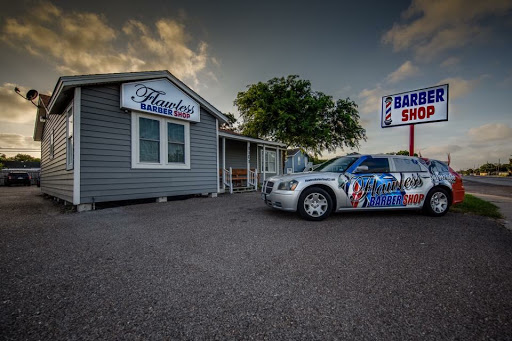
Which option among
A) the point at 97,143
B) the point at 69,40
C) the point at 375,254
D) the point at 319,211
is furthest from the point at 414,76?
the point at 69,40

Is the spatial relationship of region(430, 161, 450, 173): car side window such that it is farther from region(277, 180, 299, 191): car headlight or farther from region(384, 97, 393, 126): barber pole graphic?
region(384, 97, 393, 126): barber pole graphic

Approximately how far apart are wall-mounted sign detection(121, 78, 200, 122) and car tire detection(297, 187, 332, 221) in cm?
586

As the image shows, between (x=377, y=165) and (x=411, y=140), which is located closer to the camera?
(x=377, y=165)

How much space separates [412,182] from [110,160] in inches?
335

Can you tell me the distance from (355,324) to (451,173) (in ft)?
19.9

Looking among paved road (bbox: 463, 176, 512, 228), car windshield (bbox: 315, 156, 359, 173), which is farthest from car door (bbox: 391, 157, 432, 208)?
paved road (bbox: 463, 176, 512, 228)

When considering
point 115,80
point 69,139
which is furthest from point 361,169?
point 69,139

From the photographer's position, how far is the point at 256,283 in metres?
2.16

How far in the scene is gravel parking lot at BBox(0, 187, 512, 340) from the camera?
60.1 inches

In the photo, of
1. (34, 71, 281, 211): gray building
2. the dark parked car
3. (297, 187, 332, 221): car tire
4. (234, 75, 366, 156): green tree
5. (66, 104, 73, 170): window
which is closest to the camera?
(297, 187, 332, 221): car tire

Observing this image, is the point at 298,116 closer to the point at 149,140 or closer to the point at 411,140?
the point at 411,140

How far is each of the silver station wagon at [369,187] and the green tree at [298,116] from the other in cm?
1441

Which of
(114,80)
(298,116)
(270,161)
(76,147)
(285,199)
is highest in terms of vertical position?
(298,116)

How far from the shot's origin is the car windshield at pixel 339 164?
5.27 m
